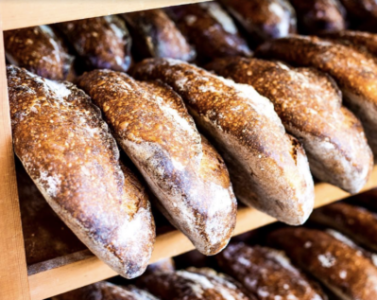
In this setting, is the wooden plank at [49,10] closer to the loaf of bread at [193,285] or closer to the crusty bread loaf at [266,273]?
the loaf of bread at [193,285]

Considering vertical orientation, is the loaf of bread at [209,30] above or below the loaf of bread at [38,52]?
below

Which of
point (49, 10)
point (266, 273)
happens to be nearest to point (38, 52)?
point (49, 10)

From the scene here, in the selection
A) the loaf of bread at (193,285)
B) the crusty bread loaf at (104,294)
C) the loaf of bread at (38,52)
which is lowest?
the loaf of bread at (193,285)

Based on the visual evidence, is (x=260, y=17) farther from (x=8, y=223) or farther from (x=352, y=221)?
(x=8, y=223)

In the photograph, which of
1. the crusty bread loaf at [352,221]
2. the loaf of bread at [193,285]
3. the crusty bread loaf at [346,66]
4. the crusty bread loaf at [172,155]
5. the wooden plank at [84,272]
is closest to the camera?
the crusty bread loaf at [172,155]

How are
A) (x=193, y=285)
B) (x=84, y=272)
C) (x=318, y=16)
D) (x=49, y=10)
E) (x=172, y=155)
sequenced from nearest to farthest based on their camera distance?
(x=49, y=10)
(x=172, y=155)
(x=84, y=272)
(x=193, y=285)
(x=318, y=16)

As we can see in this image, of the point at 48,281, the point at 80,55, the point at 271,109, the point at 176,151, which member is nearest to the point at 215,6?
the point at 80,55

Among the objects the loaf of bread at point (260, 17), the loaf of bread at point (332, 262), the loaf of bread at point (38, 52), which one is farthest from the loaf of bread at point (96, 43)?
the loaf of bread at point (332, 262)

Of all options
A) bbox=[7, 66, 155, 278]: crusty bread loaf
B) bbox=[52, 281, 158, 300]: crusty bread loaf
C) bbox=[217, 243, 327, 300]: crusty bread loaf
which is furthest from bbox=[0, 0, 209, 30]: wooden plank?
bbox=[217, 243, 327, 300]: crusty bread loaf
